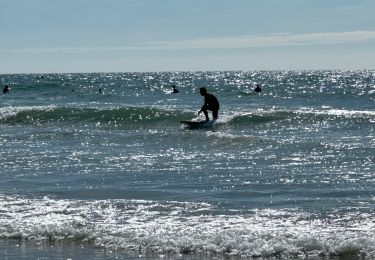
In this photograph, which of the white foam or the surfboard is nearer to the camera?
the white foam

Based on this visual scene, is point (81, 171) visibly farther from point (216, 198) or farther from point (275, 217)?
point (275, 217)

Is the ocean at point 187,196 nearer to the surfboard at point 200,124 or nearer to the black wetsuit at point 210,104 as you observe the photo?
the surfboard at point 200,124

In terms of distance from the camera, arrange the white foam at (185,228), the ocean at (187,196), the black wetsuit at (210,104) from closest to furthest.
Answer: the white foam at (185,228) < the ocean at (187,196) < the black wetsuit at (210,104)

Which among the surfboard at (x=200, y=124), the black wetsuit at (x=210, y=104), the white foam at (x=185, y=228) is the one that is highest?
the black wetsuit at (x=210, y=104)

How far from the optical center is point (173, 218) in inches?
429

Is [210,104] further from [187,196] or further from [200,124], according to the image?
[187,196]

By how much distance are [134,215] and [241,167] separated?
18.5ft

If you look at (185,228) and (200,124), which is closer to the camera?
(185,228)

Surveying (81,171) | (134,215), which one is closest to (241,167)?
(81,171)

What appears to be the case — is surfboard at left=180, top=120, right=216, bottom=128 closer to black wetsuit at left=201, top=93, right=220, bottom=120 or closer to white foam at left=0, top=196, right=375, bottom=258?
black wetsuit at left=201, top=93, right=220, bottom=120

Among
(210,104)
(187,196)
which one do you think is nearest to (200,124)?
(210,104)

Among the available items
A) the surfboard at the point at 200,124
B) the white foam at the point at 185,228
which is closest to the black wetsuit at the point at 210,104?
the surfboard at the point at 200,124

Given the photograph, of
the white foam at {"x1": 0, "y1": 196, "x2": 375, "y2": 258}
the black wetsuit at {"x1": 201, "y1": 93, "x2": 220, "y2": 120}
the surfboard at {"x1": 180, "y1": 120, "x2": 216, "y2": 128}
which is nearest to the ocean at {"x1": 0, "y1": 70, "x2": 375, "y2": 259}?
the white foam at {"x1": 0, "y1": 196, "x2": 375, "y2": 258}

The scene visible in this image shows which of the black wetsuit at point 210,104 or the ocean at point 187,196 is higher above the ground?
the black wetsuit at point 210,104
